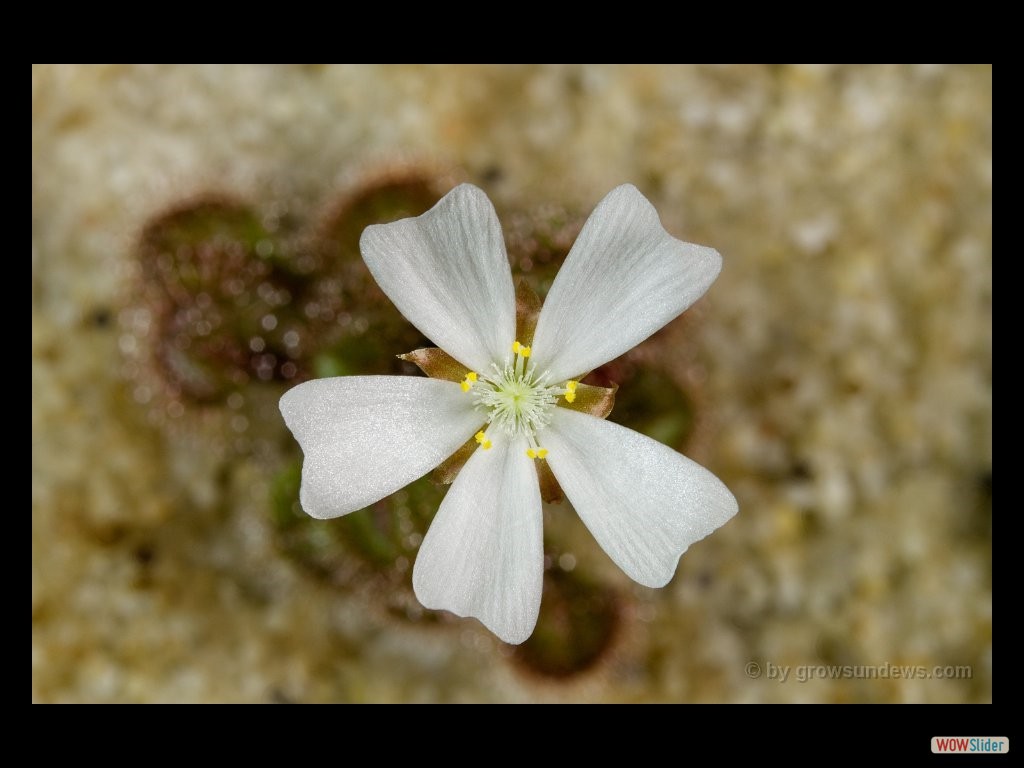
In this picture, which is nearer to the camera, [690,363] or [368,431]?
[368,431]

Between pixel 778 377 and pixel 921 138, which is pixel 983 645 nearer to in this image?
pixel 778 377

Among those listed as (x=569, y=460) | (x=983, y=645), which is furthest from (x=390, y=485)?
(x=983, y=645)
